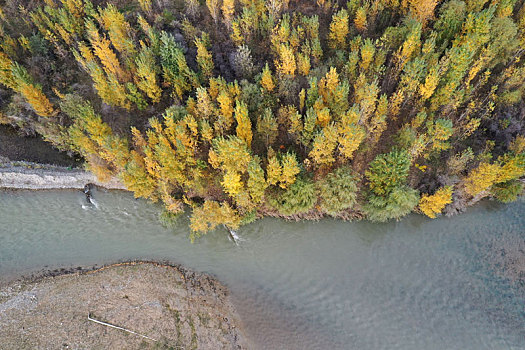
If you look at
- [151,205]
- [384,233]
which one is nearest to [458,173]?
[384,233]

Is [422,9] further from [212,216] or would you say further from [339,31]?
[212,216]

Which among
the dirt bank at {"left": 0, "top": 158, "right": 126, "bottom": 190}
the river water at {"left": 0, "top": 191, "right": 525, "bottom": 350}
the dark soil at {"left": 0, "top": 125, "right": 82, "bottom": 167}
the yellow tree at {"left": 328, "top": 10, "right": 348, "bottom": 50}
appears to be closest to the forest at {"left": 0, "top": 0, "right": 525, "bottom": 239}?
the yellow tree at {"left": 328, "top": 10, "right": 348, "bottom": 50}

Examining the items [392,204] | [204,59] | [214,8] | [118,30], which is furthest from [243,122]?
[118,30]

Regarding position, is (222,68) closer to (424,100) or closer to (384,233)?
(424,100)

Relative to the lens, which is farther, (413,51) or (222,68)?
(222,68)

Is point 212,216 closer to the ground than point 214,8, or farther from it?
closer to the ground

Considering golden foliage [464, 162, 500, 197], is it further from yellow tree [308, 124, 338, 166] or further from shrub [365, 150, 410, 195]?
yellow tree [308, 124, 338, 166]

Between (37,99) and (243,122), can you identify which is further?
(37,99)
